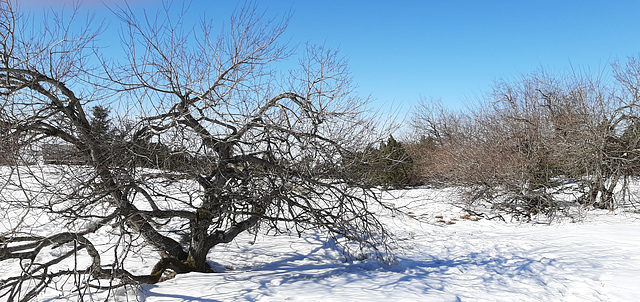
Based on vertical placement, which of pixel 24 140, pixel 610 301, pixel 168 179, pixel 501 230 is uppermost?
pixel 24 140

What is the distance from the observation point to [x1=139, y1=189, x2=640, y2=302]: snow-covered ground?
4.95 meters

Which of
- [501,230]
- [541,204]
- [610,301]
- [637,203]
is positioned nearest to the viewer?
[610,301]

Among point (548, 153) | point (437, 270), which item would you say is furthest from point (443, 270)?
point (548, 153)

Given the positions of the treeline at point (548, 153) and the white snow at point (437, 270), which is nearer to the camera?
the white snow at point (437, 270)

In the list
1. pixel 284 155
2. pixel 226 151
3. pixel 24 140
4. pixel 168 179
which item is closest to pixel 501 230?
pixel 284 155

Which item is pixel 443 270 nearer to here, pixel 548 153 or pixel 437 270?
pixel 437 270

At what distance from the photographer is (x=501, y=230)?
31.3 feet

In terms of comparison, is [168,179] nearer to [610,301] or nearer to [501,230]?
[610,301]

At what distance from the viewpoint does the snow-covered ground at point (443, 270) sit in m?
4.95

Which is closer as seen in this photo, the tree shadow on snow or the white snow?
the white snow

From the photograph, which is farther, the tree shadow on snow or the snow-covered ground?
the tree shadow on snow

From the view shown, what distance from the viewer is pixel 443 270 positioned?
20.0 ft

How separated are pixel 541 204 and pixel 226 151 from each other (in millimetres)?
9427

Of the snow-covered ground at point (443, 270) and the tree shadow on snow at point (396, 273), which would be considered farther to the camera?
the tree shadow on snow at point (396, 273)
